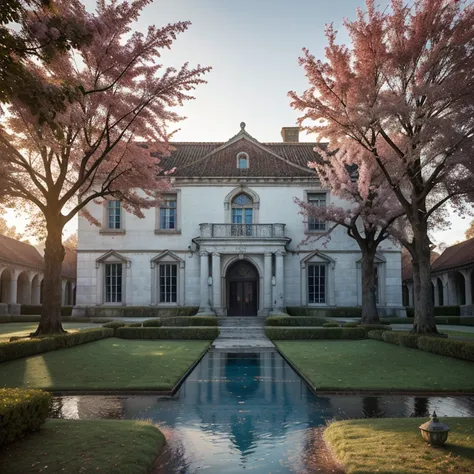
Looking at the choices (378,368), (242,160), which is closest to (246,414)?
(378,368)

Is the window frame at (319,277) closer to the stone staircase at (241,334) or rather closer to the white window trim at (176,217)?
the stone staircase at (241,334)

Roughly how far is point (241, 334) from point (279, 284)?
336 inches

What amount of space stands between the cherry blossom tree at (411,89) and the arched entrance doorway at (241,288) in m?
18.4

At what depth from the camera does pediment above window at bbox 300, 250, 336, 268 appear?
37250 millimetres

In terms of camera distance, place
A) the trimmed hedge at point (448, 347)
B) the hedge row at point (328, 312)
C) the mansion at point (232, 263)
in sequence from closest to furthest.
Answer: the trimmed hedge at point (448, 347) → the hedge row at point (328, 312) → the mansion at point (232, 263)

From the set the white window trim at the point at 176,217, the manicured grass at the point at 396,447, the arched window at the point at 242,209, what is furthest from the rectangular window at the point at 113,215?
the manicured grass at the point at 396,447

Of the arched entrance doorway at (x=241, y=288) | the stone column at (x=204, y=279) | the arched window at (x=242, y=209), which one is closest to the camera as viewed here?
the stone column at (x=204, y=279)

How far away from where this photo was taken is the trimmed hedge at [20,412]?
704cm

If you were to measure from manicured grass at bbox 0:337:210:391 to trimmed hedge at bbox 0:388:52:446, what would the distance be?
388cm

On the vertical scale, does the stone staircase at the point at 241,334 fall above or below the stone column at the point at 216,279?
below

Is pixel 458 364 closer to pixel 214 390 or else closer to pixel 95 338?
pixel 214 390

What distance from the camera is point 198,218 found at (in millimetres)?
37562

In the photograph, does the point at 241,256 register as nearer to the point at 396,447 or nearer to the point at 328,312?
the point at 328,312

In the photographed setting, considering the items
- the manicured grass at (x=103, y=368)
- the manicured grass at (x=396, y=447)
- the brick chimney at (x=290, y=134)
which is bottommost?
the manicured grass at (x=396, y=447)
